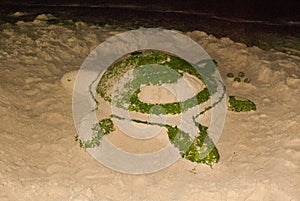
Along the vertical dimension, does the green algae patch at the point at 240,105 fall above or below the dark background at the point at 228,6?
above

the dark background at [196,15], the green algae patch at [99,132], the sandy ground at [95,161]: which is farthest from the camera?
the dark background at [196,15]

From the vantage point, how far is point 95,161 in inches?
144

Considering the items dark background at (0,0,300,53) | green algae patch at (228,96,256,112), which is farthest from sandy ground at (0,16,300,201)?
dark background at (0,0,300,53)

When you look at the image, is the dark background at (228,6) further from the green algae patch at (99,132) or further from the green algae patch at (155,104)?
the green algae patch at (99,132)

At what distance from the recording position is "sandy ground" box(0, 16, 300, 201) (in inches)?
130

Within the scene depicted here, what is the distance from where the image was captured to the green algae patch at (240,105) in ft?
14.3

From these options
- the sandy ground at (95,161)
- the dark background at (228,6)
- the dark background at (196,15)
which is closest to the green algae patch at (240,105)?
the sandy ground at (95,161)

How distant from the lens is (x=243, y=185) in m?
3.33

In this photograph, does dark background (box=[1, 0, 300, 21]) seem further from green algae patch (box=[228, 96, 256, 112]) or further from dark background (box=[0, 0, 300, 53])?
green algae patch (box=[228, 96, 256, 112])

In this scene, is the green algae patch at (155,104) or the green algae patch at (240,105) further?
the green algae patch at (240,105)

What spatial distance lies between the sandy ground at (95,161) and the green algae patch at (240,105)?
0.08 metres

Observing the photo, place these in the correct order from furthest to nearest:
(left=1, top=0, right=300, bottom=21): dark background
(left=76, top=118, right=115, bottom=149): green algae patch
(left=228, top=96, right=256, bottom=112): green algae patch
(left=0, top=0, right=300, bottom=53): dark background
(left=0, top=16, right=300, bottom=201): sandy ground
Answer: (left=1, top=0, right=300, bottom=21): dark background < (left=0, top=0, right=300, bottom=53): dark background < (left=228, top=96, right=256, bottom=112): green algae patch < (left=76, top=118, right=115, bottom=149): green algae patch < (left=0, top=16, right=300, bottom=201): sandy ground

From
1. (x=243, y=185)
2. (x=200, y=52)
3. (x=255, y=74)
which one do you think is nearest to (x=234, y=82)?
(x=255, y=74)

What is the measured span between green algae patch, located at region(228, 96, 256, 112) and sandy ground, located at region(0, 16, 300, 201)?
0.08m
